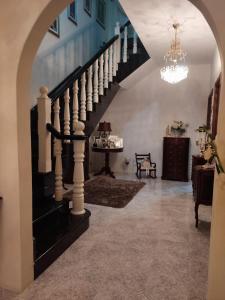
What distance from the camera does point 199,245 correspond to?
2.57 meters

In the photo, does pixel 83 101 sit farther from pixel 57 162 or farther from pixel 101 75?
pixel 57 162

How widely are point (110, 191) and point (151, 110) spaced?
8.48 feet

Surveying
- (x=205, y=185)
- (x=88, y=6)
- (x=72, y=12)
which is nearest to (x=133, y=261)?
(x=205, y=185)

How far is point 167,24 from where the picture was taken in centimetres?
345

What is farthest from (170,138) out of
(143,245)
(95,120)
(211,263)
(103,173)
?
(211,263)

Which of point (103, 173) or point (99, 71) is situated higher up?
point (99, 71)

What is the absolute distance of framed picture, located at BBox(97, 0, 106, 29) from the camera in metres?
6.21

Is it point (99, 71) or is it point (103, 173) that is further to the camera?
point (103, 173)

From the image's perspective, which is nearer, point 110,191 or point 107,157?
point 110,191

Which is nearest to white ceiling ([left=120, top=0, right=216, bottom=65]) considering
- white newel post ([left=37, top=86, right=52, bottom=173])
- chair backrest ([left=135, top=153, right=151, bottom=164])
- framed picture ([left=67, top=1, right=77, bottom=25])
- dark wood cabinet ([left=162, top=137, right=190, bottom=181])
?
white newel post ([left=37, top=86, right=52, bottom=173])

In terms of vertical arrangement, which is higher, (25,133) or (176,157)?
(25,133)

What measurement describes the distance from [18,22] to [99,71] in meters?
2.75

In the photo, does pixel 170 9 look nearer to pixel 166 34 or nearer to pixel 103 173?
pixel 166 34

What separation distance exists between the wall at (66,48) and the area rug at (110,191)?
1.99 meters
